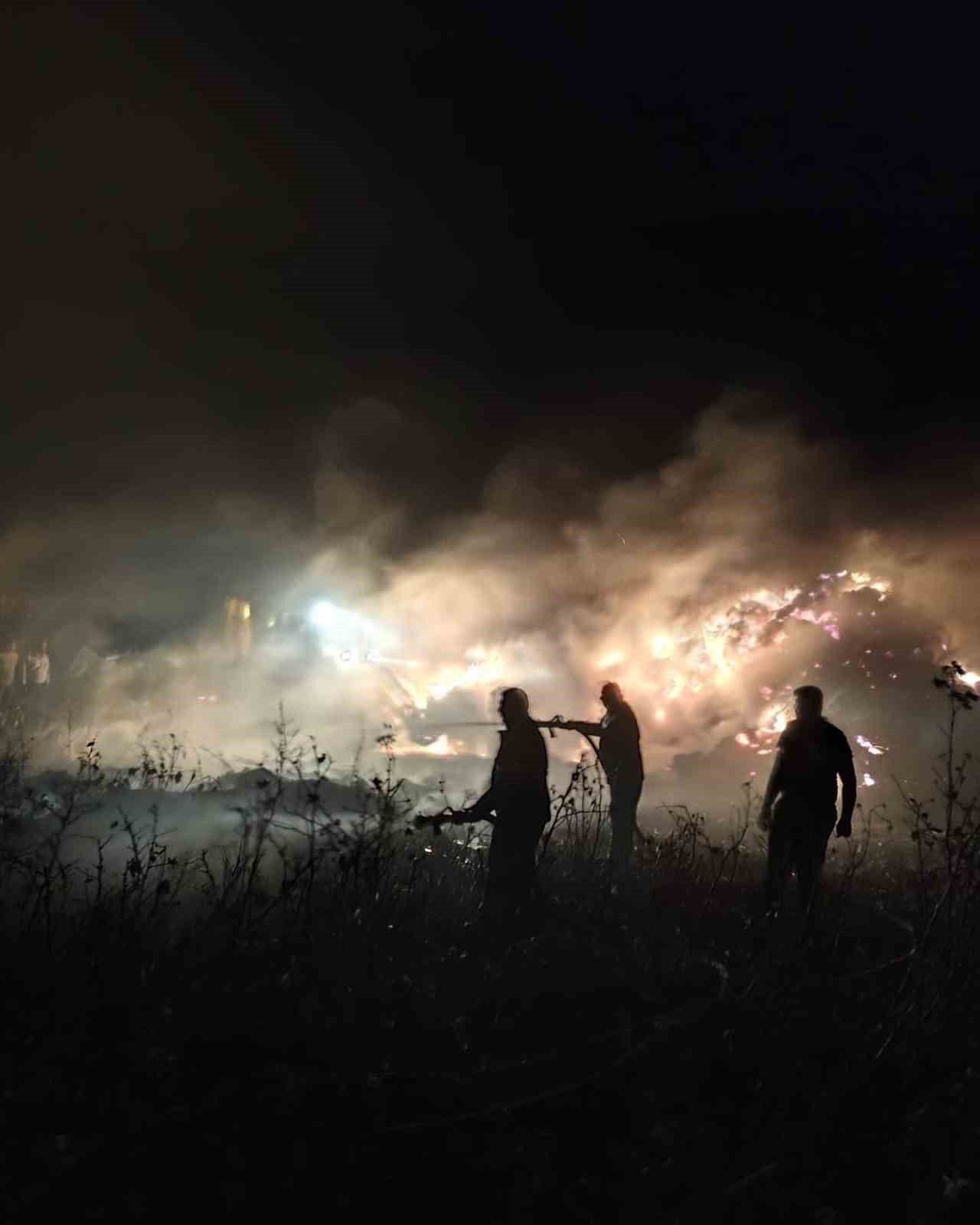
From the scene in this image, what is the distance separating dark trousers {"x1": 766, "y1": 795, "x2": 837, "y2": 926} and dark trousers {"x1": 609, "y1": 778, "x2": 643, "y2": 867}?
2426mm

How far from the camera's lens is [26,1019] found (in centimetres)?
362

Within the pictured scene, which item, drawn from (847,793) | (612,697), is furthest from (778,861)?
(612,697)

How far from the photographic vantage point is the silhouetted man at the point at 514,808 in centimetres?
643

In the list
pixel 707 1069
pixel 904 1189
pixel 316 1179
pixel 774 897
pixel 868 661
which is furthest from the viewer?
pixel 868 661

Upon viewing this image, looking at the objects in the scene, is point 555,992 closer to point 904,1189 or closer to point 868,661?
point 904,1189

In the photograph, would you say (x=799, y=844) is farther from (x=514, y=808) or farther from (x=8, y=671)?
(x=8, y=671)

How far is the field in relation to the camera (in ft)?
9.50

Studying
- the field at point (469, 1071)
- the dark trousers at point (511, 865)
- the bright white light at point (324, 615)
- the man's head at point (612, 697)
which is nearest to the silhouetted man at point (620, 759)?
the man's head at point (612, 697)

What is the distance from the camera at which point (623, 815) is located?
1003cm

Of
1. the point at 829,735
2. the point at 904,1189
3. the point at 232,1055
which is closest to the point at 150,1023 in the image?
the point at 232,1055

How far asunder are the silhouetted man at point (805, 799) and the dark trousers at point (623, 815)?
96.3 inches

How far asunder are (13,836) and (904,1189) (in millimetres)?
10354

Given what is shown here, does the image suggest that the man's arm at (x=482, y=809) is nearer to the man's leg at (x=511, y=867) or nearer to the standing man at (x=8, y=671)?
the man's leg at (x=511, y=867)

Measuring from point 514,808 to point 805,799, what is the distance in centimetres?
311
